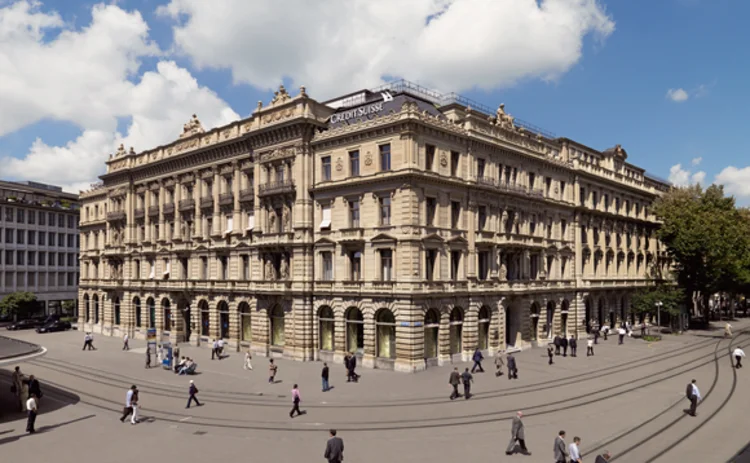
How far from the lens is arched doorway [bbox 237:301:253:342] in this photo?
50.8m

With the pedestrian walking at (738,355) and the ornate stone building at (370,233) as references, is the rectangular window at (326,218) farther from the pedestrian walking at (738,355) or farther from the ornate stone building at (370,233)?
the pedestrian walking at (738,355)

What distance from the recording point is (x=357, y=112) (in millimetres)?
46250

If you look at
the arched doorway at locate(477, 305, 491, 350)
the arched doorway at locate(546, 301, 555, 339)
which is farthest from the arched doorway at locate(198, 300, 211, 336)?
the arched doorway at locate(546, 301, 555, 339)

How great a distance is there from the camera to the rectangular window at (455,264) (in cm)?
4359

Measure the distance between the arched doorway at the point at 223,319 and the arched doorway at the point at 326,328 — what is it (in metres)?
12.5

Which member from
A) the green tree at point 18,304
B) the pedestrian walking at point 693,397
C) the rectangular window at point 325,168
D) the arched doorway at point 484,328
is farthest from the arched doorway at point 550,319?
the green tree at point 18,304

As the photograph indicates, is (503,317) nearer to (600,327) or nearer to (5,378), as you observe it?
(600,327)

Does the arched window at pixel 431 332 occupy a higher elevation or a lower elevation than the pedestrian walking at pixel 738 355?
higher

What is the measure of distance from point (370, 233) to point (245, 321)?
57.1ft

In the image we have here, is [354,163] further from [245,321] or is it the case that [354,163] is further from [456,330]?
[245,321]

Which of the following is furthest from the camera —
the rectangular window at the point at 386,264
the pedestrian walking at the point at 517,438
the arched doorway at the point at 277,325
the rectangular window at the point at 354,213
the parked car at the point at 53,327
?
the parked car at the point at 53,327

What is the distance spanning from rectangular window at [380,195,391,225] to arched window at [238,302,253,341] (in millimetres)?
17588

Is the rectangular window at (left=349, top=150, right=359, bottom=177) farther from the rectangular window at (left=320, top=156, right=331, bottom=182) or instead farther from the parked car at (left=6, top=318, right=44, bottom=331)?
the parked car at (left=6, top=318, right=44, bottom=331)

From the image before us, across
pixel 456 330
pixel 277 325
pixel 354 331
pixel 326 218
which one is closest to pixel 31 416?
pixel 354 331
